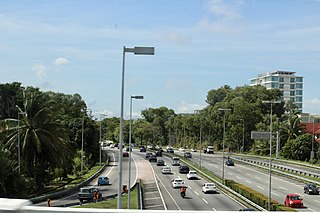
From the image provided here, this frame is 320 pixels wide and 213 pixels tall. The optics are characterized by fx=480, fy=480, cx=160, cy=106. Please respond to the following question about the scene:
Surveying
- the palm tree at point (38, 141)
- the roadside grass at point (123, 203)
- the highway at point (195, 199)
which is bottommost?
the highway at point (195, 199)

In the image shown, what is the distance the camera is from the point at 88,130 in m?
84.4

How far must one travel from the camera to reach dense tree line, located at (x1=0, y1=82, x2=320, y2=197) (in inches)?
1773

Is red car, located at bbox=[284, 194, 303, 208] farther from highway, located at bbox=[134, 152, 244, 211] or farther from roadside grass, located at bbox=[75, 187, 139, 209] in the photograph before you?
roadside grass, located at bbox=[75, 187, 139, 209]

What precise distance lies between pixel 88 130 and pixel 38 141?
131ft

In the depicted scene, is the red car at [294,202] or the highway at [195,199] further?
the red car at [294,202]

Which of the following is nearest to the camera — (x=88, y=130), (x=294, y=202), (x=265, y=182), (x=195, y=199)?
(x=294, y=202)

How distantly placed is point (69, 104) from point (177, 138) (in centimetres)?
4774

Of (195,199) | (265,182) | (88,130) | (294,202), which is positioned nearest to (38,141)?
(195,199)

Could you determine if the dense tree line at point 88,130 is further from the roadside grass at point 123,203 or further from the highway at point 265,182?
the highway at point 265,182

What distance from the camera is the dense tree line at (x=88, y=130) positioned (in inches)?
1773

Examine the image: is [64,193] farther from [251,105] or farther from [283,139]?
[251,105]

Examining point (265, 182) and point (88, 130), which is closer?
point (265, 182)

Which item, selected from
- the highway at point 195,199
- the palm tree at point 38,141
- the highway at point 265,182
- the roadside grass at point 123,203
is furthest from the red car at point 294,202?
the palm tree at point 38,141

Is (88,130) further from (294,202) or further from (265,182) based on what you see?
(294,202)
